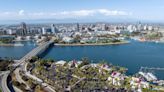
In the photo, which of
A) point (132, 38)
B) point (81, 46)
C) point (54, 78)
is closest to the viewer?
point (54, 78)

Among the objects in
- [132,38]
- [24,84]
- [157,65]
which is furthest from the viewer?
[132,38]

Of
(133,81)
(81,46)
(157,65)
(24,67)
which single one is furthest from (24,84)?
(81,46)

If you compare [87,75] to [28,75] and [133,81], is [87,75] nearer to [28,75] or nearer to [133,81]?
[133,81]

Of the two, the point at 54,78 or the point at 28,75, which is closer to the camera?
the point at 54,78

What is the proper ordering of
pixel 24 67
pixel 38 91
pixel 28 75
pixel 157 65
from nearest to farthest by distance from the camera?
pixel 38 91 < pixel 28 75 < pixel 24 67 < pixel 157 65

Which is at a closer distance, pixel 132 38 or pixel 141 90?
pixel 141 90

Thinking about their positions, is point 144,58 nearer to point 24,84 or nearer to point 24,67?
point 24,67

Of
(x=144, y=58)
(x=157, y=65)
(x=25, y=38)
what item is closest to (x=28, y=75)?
(x=157, y=65)

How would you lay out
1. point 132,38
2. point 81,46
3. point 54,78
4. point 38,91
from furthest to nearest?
point 132,38 < point 81,46 < point 54,78 < point 38,91
